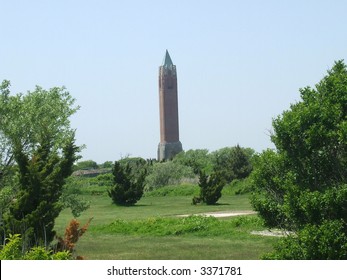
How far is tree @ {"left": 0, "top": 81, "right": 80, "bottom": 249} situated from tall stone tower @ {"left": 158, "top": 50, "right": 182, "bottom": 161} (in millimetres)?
101582

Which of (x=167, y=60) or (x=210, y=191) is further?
(x=167, y=60)

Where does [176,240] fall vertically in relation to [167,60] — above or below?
below

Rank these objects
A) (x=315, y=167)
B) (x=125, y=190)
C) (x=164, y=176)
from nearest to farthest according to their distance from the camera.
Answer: (x=315, y=167)
(x=125, y=190)
(x=164, y=176)

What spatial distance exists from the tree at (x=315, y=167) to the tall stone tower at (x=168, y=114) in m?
110

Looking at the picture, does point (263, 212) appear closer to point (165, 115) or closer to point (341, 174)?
point (341, 174)

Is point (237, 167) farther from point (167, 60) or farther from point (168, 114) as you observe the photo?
point (167, 60)

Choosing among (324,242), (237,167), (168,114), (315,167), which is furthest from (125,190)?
(168,114)

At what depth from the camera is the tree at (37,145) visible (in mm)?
16953

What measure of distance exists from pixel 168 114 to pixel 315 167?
113905 mm

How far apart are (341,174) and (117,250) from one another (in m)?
9.73

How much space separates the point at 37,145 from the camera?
843 inches

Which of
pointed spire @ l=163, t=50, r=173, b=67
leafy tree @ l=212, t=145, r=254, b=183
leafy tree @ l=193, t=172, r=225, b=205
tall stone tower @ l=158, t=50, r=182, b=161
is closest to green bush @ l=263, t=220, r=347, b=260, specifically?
leafy tree @ l=193, t=172, r=225, b=205

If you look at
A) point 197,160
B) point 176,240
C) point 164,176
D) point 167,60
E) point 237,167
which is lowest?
point 176,240

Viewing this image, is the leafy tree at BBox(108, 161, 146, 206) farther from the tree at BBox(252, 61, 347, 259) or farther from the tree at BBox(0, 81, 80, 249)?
the tree at BBox(252, 61, 347, 259)
